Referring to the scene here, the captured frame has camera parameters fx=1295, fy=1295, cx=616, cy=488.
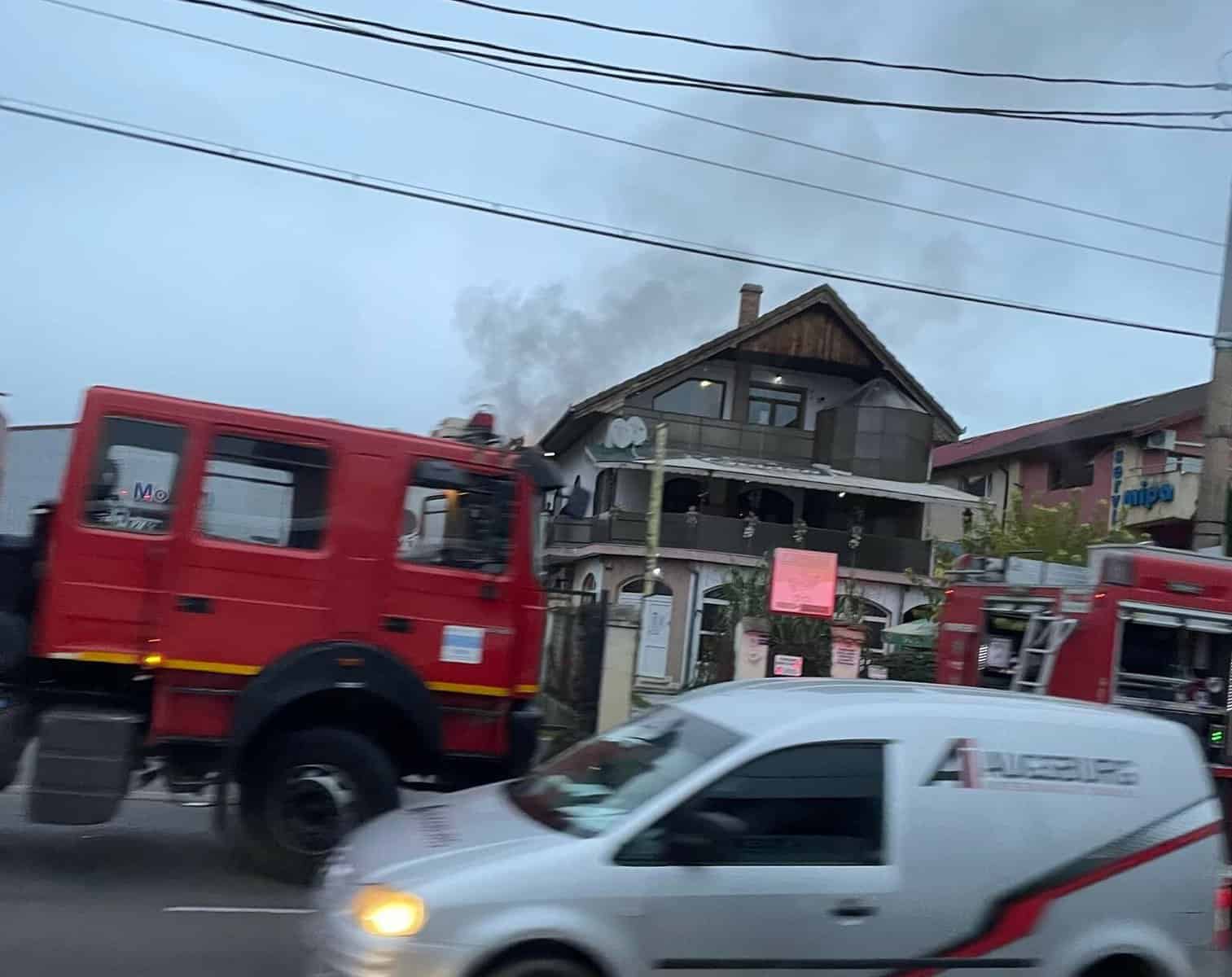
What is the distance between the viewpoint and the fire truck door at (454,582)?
7906 mm

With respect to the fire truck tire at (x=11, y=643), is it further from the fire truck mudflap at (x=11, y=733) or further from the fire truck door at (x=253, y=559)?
the fire truck door at (x=253, y=559)

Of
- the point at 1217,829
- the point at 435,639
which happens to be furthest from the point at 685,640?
the point at 1217,829

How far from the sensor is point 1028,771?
5129mm

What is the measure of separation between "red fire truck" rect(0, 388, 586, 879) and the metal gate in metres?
3.62

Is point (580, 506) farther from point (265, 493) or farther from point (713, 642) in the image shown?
point (265, 493)

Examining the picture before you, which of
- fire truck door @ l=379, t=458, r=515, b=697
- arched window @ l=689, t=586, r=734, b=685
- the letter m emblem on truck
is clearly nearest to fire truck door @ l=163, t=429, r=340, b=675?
fire truck door @ l=379, t=458, r=515, b=697

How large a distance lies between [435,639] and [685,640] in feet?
84.8

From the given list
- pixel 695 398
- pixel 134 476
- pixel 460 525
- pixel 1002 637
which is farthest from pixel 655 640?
pixel 134 476

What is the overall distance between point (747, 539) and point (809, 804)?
28953 millimetres

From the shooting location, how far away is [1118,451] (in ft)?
110

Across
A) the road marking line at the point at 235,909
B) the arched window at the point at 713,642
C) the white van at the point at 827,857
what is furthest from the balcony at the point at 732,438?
the white van at the point at 827,857

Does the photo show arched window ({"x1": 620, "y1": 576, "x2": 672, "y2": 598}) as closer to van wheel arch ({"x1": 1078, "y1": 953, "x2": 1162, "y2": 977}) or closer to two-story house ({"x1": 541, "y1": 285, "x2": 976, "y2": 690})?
two-story house ({"x1": 541, "y1": 285, "x2": 976, "y2": 690})

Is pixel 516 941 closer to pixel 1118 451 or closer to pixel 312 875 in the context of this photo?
pixel 312 875

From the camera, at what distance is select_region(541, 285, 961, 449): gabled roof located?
3400 centimetres
